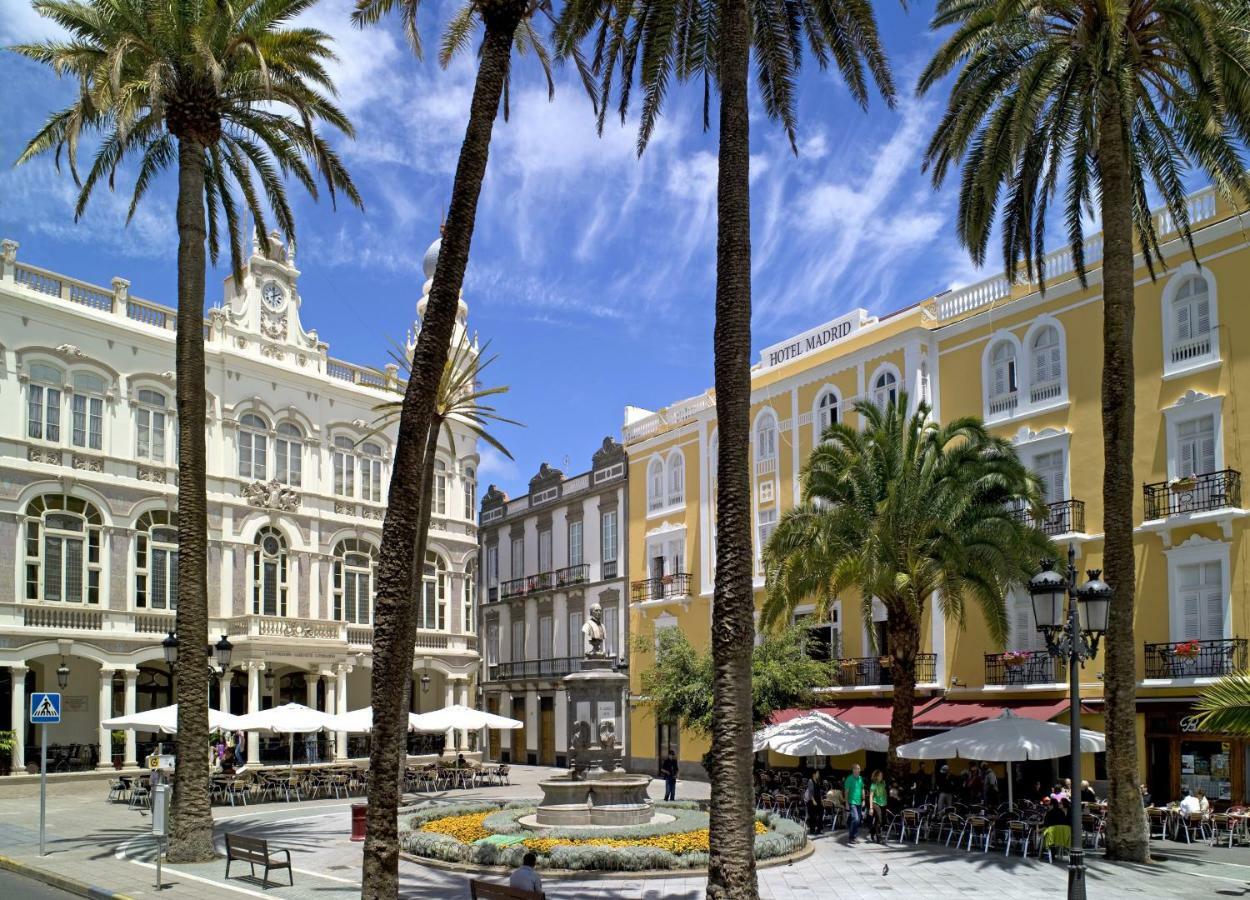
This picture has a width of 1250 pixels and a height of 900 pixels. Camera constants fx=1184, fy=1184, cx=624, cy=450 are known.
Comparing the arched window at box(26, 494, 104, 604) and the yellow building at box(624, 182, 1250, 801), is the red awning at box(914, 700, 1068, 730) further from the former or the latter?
the arched window at box(26, 494, 104, 604)

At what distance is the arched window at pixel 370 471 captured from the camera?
154ft

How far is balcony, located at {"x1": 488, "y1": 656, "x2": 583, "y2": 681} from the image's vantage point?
51469 mm

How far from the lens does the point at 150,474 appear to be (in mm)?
39188

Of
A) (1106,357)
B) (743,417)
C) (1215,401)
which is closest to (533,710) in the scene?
(1215,401)

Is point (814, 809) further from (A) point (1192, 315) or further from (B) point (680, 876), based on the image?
(A) point (1192, 315)

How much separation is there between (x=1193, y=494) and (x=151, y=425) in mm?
31509

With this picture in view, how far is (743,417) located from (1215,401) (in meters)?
18.1

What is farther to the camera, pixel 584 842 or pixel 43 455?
pixel 43 455

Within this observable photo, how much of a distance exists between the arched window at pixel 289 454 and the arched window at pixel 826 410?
1921cm

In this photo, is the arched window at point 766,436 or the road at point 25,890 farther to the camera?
the arched window at point 766,436

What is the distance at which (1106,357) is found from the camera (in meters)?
21.2

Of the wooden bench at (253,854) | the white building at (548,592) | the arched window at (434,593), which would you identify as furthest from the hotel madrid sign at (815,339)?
the wooden bench at (253,854)

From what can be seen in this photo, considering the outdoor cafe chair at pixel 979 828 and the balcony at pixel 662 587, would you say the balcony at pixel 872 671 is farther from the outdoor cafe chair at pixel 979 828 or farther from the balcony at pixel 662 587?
the outdoor cafe chair at pixel 979 828

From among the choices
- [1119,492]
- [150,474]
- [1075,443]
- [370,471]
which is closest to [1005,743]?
[1119,492]
